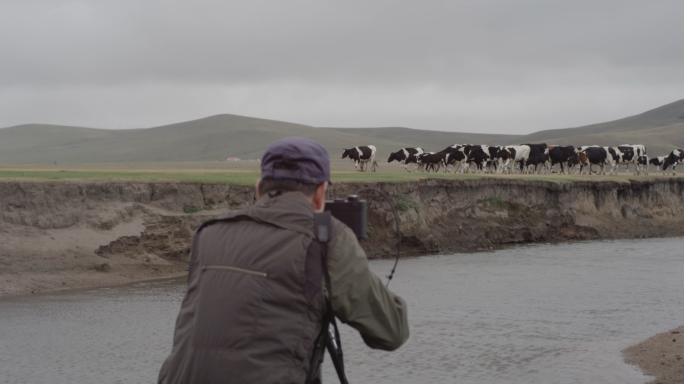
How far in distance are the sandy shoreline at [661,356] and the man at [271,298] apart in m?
7.31

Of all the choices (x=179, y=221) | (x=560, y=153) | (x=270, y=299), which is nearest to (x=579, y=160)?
Answer: (x=560, y=153)

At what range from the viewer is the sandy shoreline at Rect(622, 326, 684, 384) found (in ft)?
30.5

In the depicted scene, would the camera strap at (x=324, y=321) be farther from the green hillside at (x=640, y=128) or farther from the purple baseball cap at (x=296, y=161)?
the green hillside at (x=640, y=128)

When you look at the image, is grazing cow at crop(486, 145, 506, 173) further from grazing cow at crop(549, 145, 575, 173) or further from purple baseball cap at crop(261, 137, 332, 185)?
purple baseball cap at crop(261, 137, 332, 185)

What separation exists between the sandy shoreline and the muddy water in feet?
0.69

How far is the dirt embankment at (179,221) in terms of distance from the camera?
1759 cm

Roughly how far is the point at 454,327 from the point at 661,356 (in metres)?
3.49

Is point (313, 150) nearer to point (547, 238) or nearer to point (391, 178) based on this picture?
point (391, 178)

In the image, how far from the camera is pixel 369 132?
192 metres

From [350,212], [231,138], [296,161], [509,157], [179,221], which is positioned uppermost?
[231,138]

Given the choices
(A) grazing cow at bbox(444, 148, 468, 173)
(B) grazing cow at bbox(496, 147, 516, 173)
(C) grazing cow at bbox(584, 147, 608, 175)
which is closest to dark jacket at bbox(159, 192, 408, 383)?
(A) grazing cow at bbox(444, 148, 468, 173)

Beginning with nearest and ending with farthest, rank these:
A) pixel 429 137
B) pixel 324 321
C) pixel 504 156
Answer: pixel 324 321, pixel 504 156, pixel 429 137

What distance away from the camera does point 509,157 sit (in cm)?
4356

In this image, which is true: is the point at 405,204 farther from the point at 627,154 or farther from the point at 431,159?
the point at 627,154
